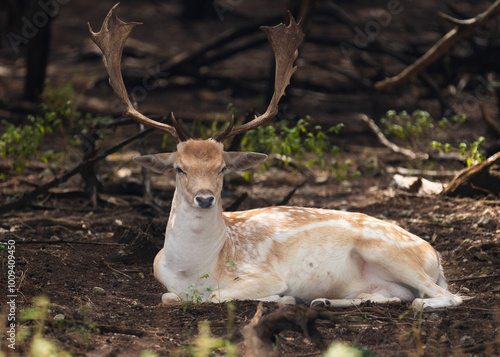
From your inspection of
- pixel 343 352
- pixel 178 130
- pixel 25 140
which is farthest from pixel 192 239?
pixel 25 140

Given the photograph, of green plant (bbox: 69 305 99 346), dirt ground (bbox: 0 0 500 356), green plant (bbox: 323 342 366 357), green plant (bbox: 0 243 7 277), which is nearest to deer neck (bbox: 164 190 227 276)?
dirt ground (bbox: 0 0 500 356)

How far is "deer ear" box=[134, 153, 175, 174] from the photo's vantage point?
17.6 feet

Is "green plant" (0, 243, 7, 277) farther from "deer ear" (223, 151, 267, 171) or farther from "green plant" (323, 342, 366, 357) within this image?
"green plant" (323, 342, 366, 357)

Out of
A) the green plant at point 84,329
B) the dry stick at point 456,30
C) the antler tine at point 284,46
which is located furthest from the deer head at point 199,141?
the dry stick at point 456,30

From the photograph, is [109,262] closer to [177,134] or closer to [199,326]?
[177,134]

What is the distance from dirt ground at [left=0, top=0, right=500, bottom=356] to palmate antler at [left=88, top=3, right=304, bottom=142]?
1.33 metres

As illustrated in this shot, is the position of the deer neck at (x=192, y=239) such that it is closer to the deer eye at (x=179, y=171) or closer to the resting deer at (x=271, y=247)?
the resting deer at (x=271, y=247)

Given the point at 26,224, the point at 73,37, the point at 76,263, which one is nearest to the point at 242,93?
the point at 73,37

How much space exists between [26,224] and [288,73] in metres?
3.12

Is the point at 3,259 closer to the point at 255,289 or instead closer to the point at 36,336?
the point at 36,336

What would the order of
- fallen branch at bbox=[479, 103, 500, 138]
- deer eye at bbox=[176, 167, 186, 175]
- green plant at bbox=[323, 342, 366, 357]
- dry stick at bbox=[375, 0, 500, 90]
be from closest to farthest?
1. green plant at bbox=[323, 342, 366, 357]
2. deer eye at bbox=[176, 167, 186, 175]
3. dry stick at bbox=[375, 0, 500, 90]
4. fallen branch at bbox=[479, 103, 500, 138]

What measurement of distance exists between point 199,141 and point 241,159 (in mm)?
408

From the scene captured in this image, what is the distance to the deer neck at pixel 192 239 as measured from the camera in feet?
16.8

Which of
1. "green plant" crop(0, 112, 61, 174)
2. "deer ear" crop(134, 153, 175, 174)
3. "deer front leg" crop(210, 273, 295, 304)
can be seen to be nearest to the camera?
"deer front leg" crop(210, 273, 295, 304)
